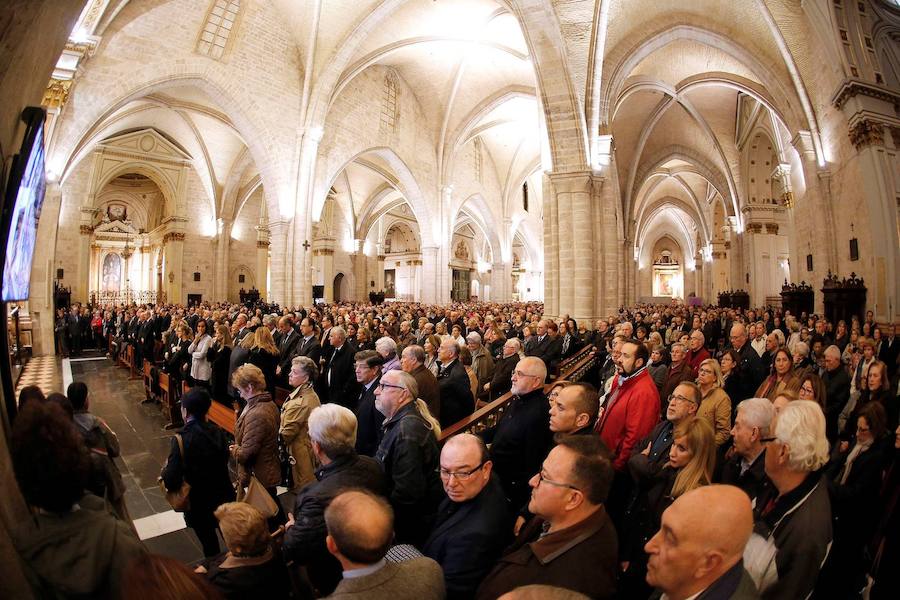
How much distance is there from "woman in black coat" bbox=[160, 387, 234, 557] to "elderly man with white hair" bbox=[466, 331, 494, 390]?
3346mm

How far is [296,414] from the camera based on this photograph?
10.9ft

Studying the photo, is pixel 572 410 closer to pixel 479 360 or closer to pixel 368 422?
pixel 368 422

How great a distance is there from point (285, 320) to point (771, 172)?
2254cm

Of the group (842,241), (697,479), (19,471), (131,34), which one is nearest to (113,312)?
(131,34)

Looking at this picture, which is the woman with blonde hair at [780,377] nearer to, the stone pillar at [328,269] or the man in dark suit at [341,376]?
the man in dark suit at [341,376]

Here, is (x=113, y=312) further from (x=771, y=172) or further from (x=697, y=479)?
(x=771, y=172)

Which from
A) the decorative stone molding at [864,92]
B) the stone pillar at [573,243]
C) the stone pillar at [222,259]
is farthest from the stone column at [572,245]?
the stone pillar at [222,259]

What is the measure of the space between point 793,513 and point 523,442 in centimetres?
133

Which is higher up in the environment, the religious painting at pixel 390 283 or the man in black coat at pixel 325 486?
the religious painting at pixel 390 283

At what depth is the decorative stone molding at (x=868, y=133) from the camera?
402 inches

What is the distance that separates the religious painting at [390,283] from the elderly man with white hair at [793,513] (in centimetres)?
3558

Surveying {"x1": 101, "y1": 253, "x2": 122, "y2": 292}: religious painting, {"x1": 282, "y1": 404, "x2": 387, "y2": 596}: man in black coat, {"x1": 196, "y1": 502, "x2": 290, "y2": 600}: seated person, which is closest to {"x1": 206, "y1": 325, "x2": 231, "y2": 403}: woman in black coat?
{"x1": 282, "y1": 404, "x2": 387, "y2": 596}: man in black coat

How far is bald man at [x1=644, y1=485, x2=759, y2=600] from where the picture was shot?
1194mm

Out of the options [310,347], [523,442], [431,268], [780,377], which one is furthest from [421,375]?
[431,268]
